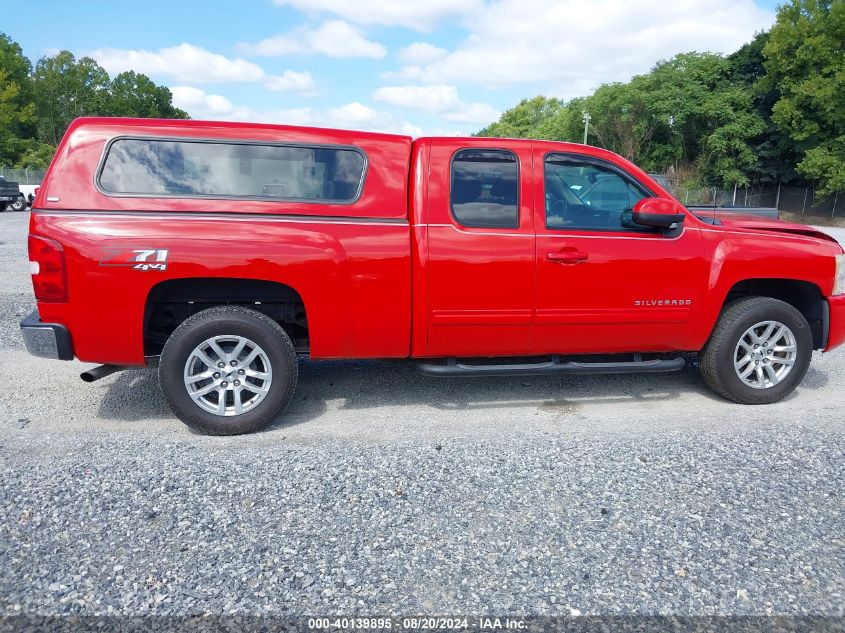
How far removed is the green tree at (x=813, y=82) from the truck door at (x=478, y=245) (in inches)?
1471

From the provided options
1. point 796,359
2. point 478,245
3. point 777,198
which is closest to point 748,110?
point 777,198

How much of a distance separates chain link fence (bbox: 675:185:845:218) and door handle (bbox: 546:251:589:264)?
34.7 meters

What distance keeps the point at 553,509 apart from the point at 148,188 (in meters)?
3.00

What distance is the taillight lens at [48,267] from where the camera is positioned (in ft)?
11.3

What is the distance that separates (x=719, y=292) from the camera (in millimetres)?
4234

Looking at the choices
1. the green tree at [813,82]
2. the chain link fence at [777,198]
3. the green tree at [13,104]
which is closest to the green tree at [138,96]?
the green tree at [13,104]

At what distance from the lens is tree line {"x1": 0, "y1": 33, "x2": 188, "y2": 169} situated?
54.5m

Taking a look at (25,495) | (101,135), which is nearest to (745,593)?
(25,495)

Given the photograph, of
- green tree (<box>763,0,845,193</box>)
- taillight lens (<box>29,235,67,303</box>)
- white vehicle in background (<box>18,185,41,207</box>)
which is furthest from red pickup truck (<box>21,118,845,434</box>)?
green tree (<box>763,0,845,193</box>)

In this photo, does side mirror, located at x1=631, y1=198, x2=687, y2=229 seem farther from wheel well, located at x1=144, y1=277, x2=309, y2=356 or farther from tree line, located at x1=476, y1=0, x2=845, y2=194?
tree line, located at x1=476, y1=0, x2=845, y2=194

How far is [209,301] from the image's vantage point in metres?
3.94

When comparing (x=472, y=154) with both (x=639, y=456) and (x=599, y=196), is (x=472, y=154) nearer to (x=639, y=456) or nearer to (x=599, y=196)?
(x=599, y=196)

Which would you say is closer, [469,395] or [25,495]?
[25,495]

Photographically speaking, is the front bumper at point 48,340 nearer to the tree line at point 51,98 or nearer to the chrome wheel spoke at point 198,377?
the chrome wheel spoke at point 198,377
